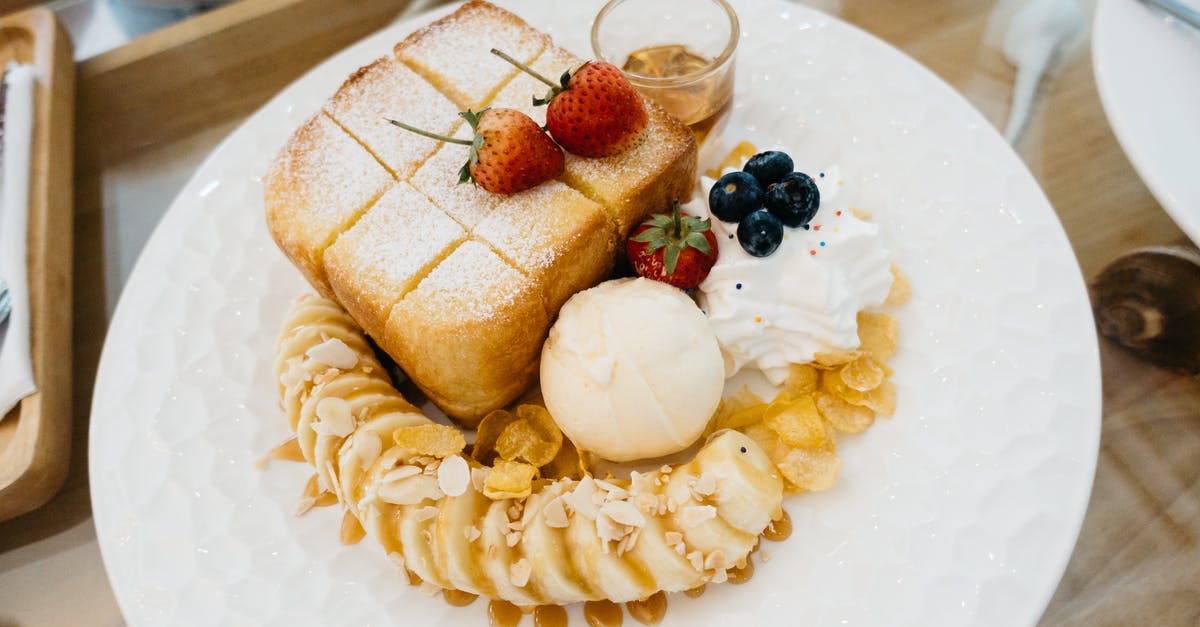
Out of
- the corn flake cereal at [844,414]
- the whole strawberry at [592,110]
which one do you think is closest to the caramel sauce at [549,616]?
the corn flake cereal at [844,414]

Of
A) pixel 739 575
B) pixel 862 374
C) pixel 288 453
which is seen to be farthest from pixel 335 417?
pixel 862 374

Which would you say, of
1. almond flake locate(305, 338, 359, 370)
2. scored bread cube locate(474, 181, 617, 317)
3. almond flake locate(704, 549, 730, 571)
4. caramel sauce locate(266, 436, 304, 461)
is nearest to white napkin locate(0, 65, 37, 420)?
caramel sauce locate(266, 436, 304, 461)

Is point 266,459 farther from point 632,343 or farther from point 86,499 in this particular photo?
point 632,343

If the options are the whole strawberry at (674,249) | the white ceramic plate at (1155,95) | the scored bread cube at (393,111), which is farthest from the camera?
the scored bread cube at (393,111)

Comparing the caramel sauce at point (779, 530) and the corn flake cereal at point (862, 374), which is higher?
the corn flake cereal at point (862, 374)

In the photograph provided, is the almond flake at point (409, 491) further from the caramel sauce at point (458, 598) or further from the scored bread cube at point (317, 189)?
the scored bread cube at point (317, 189)

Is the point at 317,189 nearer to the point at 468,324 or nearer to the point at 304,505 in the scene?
the point at 468,324

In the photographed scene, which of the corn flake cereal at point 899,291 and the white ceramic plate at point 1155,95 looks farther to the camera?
the corn flake cereal at point 899,291
